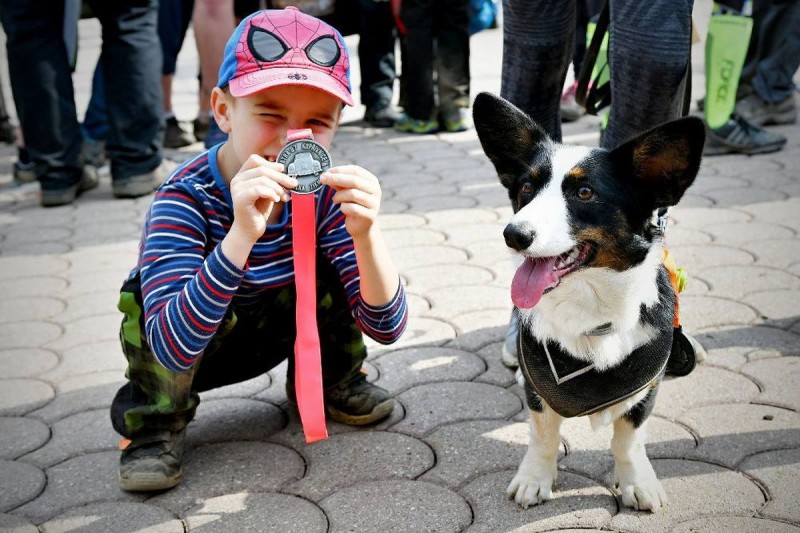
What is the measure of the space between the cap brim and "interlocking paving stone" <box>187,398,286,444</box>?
1033 millimetres

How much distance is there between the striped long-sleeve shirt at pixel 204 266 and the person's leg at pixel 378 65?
4.65 m

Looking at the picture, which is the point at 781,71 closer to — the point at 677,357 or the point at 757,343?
the point at 757,343

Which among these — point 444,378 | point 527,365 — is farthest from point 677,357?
point 444,378

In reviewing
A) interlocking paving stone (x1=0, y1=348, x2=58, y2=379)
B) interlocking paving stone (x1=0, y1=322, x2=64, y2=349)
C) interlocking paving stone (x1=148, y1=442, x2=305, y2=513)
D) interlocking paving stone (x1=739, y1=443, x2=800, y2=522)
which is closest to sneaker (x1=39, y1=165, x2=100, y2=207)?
interlocking paving stone (x1=0, y1=322, x2=64, y2=349)

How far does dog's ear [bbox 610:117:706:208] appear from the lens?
1960 millimetres

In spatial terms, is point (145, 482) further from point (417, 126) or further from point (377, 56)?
point (377, 56)

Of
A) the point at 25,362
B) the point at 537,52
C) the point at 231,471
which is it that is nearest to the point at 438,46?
the point at 537,52

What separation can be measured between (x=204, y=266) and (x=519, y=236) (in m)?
0.73

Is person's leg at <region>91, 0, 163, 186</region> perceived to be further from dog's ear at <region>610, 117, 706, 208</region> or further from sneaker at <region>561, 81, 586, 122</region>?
dog's ear at <region>610, 117, 706, 208</region>

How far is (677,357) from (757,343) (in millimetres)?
616

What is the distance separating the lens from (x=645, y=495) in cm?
211

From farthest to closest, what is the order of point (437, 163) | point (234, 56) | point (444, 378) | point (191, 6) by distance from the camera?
point (191, 6) < point (437, 163) < point (444, 378) < point (234, 56)

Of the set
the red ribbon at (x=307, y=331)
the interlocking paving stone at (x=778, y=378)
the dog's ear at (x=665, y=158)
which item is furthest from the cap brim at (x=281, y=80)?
the interlocking paving stone at (x=778, y=378)

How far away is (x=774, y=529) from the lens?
1995 millimetres
